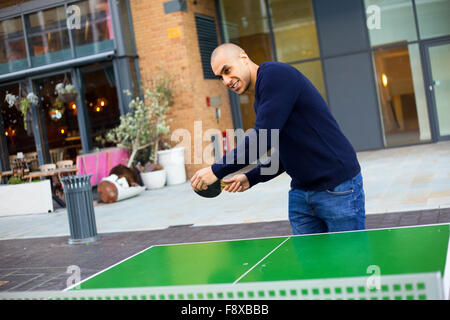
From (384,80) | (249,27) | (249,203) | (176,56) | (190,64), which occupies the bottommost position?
(249,203)

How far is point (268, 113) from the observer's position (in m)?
2.43

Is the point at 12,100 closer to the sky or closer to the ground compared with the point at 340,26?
closer to the ground

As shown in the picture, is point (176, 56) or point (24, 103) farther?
point (24, 103)

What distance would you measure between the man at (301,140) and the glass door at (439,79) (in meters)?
11.1

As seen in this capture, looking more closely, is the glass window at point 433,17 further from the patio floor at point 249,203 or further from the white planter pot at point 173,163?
the white planter pot at point 173,163

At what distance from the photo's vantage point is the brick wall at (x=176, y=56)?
12.8 m

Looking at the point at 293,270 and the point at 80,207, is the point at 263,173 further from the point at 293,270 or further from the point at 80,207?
the point at 80,207

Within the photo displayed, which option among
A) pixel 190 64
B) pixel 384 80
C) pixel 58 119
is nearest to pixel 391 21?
pixel 384 80

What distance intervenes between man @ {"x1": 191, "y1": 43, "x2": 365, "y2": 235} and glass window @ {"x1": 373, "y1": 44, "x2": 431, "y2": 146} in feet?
36.4

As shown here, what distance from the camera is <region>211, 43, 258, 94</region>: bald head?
260 centimetres

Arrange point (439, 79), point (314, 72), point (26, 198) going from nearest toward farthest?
point (26, 198), point (439, 79), point (314, 72)

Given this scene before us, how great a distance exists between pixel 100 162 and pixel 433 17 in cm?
834
